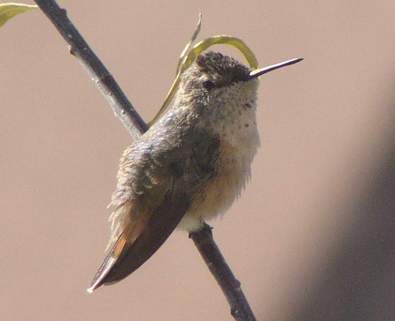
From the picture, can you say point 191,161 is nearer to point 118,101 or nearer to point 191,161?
point 191,161

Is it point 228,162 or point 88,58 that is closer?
point 88,58

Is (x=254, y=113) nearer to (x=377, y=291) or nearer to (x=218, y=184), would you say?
(x=218, y=184)

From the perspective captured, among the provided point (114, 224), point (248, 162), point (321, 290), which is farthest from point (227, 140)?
point (321, 290)

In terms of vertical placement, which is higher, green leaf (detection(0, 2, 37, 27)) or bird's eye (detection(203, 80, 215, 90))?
green leaf (detection(0, 2, 37, 27))

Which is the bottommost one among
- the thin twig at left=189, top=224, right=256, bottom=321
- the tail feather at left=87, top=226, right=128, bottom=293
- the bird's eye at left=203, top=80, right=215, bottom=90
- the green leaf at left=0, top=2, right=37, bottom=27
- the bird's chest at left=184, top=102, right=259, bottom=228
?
the thin twig at left=189, top=224, right=256, bottom=321

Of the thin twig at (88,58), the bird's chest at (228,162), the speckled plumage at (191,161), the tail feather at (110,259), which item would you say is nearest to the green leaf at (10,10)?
the thin twig at (88,58)

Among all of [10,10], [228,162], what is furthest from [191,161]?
[10,10]

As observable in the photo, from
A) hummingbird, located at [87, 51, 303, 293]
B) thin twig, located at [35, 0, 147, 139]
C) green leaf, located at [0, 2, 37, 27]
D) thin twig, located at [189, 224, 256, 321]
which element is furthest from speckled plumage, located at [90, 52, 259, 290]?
green leaf, located at [0, 2, 37, 27]

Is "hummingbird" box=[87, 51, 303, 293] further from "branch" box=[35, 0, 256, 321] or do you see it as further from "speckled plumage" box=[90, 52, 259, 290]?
"branch" box=[35, 0, 256, 321]
